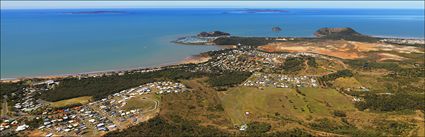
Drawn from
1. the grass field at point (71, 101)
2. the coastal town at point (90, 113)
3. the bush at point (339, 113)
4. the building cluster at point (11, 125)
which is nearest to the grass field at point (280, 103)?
the bush at point (339, 113)

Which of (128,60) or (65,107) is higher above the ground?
(128,60)

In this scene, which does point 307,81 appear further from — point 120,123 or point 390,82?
point 120,123

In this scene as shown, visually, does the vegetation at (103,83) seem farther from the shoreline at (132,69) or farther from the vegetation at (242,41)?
the vegetation at (242,41)

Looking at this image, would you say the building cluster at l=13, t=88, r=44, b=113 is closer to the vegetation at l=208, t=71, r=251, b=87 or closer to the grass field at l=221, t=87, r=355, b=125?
the grass field at l=221, t=87, r=355, b=125

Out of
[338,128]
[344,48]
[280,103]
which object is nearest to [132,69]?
[280,103]

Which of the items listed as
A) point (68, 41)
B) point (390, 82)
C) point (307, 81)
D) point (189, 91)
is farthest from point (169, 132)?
point (68, 41)

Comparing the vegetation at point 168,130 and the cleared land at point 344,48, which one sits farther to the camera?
the cleared land at point 344,48

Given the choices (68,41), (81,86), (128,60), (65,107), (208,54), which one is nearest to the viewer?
(65,107)
